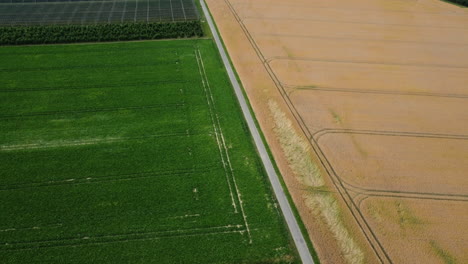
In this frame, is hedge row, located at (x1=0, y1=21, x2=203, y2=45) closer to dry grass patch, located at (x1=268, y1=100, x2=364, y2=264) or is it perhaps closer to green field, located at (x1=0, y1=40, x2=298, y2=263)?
green field, located at (x1=0, y1=40, x2=298, y2=263)

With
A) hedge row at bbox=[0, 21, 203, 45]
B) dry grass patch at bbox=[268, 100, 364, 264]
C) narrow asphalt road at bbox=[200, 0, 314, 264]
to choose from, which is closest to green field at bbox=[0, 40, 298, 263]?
narrow asphalt road at bbox=[200, 0, 314, 264]

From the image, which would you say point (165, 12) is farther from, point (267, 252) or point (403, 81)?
point (267, 252)

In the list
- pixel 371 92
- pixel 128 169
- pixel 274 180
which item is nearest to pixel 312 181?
pixel 274 180

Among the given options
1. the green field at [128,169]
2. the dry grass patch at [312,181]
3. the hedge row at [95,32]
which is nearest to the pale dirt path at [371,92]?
the dry grass patch at [312,181]

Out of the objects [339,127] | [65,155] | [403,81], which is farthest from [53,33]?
[403,81]

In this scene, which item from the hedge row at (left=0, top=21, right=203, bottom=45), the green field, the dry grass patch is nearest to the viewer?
the green field

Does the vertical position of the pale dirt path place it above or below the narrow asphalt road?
above
